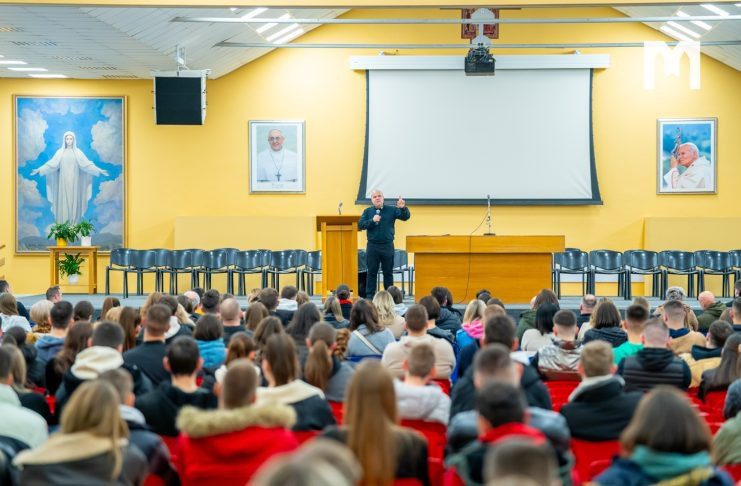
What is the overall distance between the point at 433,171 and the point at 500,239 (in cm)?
510

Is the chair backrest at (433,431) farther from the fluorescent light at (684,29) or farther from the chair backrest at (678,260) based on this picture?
the fluorescent light at (684,29)

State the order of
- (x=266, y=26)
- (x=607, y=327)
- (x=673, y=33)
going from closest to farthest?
(x=607, y=327) → (x=266, y=26) → (x=673, y=33)

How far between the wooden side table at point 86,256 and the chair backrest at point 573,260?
24.8 feet

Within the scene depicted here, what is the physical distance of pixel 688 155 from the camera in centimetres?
1716

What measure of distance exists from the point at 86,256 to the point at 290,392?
43.0ft

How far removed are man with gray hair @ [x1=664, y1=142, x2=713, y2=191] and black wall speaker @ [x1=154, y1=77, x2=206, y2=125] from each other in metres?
8.30

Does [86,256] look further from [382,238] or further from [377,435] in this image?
[377,435]

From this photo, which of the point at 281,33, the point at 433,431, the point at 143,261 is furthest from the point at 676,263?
the point at 433,431

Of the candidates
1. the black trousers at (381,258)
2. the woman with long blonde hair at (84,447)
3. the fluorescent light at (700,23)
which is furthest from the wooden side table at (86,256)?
the woman with long blonde hair at (84,447)

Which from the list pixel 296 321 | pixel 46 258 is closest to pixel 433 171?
pixel 46 258

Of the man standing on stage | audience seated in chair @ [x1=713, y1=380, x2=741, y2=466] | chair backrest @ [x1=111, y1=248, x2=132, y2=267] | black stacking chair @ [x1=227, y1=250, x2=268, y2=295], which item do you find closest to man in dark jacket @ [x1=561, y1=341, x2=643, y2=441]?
audience seated in chair @ [x1=713, y1=380, x2=741, y2=466]

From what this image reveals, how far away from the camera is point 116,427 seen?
326 cm

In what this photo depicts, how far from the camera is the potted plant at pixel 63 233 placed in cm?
1623

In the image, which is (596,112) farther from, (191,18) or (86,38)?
(86,38)
